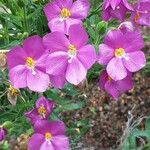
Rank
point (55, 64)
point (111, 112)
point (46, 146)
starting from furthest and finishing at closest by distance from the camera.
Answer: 1. point (111, 112)
2. point (46, 146)
3. point (55, 64)

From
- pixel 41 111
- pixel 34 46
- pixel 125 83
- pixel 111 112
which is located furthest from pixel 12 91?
pixel 111 112

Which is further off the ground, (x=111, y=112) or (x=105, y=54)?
(x=105, y=54)

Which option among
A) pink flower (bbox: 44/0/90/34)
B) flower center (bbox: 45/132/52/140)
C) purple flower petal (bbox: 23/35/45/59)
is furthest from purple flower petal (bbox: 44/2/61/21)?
flower center (bbox: 45/132/52/140)

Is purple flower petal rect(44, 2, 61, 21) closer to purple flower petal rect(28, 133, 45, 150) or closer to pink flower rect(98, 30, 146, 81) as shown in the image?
pink flower rect(98, 30, 146, 81)

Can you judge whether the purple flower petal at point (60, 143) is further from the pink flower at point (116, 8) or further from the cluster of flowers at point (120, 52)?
the pink flower at point (116, 8)

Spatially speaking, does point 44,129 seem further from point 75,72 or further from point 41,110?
point 75,72

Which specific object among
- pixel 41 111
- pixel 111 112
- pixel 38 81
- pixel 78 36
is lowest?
pixel 111 112

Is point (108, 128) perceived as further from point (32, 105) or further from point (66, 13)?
point (66, 13)
